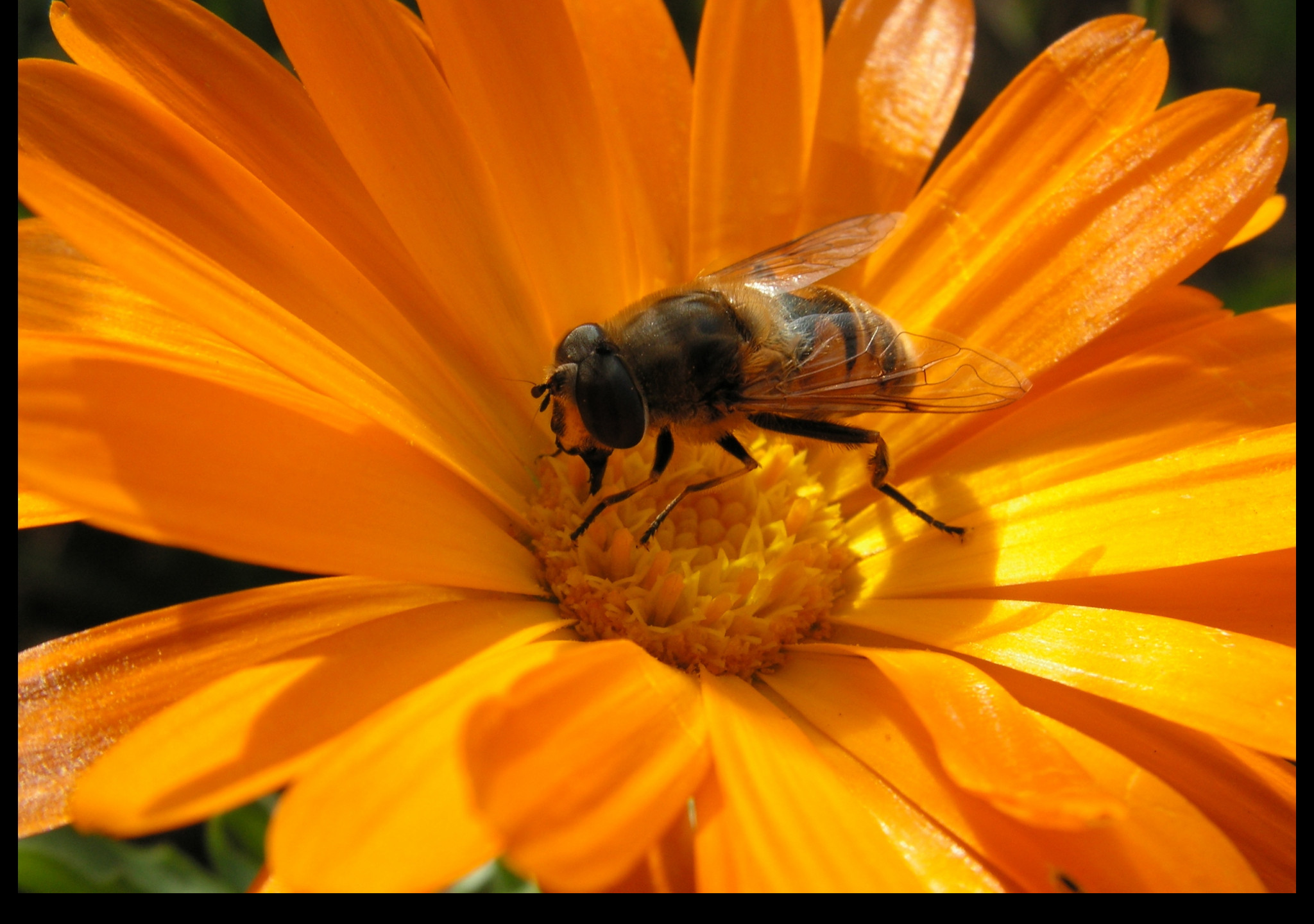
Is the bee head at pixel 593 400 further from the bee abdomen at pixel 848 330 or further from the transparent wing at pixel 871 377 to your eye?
the bee abdomen at pixel 848 330

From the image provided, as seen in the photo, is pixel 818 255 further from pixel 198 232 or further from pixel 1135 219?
pixel 198 232

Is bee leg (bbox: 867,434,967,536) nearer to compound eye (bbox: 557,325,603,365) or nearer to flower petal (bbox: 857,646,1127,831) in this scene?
flower petal (bbox: 857,646,1127,831)

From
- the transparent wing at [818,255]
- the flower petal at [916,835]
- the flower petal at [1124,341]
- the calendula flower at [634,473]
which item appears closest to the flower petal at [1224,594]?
the calendula flower at [634,473]

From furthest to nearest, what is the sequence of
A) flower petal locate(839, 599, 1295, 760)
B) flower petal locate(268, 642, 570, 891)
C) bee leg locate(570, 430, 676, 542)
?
bee leg locate(570, 430, 676, 542)
flower petal locate(839, 599, 1295, 760)
flower petal locate(268, 642, 570, 891)

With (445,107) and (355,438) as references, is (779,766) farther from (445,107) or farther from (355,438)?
(445,107)

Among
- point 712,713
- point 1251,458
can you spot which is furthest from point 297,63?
point 1251,458

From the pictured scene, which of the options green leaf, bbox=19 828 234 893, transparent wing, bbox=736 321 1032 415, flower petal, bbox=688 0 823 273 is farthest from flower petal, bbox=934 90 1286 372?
green leaf, bbox=19 828 234 893

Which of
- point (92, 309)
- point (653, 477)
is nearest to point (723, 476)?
point (653, 477)
